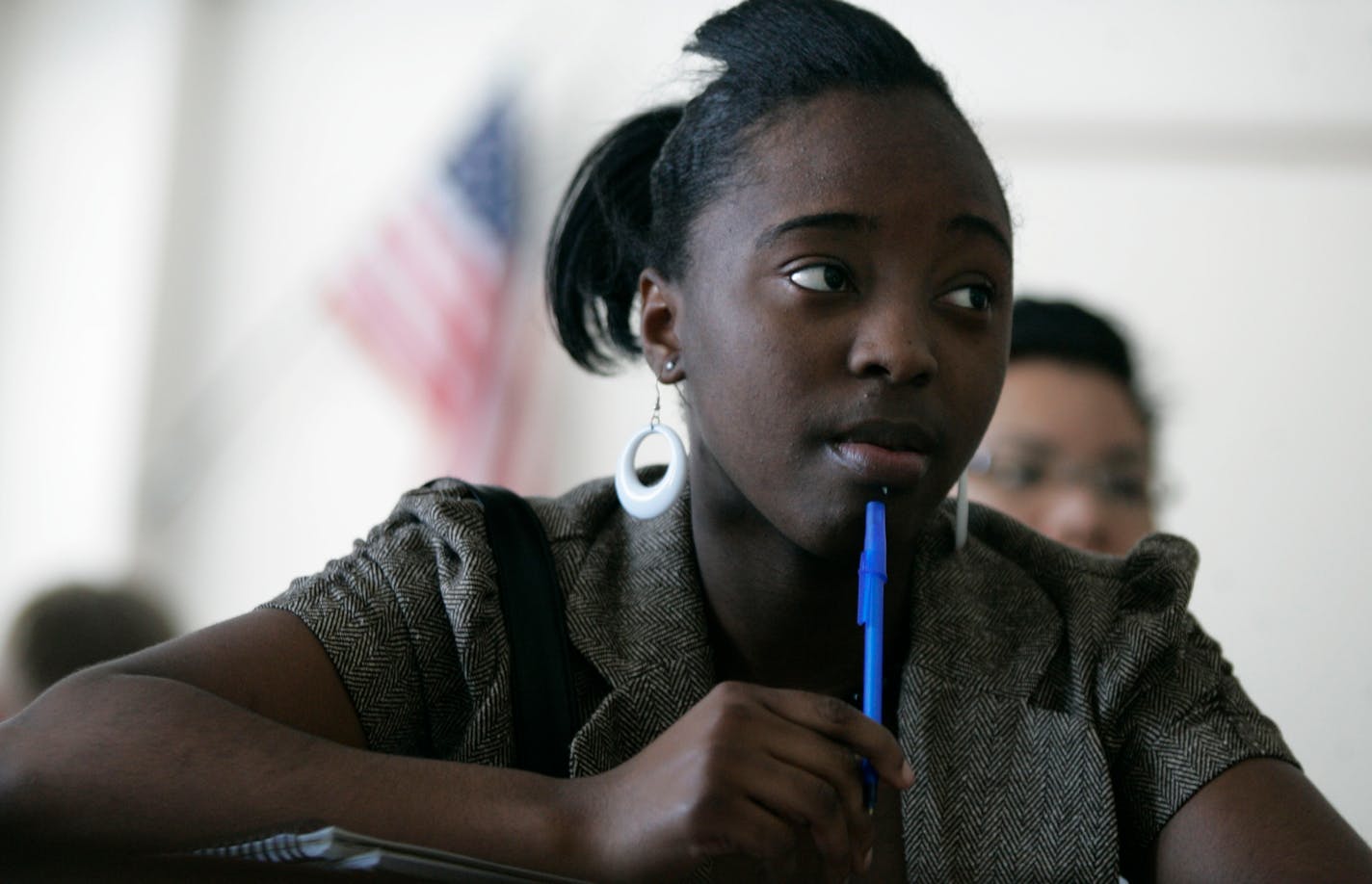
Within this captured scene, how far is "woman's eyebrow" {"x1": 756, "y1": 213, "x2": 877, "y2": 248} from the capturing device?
1.00m

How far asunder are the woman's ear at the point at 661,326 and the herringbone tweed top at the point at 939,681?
0.14 m

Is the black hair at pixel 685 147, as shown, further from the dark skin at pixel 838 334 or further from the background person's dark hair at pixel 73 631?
the background person's dark hair at pixel 73 631

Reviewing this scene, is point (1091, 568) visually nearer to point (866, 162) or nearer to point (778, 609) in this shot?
point (778, 609)

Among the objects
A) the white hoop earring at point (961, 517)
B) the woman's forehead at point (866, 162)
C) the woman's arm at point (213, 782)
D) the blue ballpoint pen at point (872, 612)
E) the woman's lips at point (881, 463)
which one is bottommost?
the woman's arm at point (213, 782)

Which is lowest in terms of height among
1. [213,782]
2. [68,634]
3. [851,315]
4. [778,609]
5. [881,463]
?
[68,634]

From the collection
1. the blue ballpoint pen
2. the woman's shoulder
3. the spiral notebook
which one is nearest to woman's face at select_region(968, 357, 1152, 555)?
the woman's shoulder

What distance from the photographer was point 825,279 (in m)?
1.00

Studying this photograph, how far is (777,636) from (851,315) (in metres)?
0.29

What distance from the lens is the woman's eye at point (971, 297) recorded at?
1.02 m

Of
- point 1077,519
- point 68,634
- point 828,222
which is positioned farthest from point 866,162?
point 68,634

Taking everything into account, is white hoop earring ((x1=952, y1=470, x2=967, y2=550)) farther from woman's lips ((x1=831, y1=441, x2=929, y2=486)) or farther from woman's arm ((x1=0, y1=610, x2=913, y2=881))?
woman's arm ((x1=0, y1=610, x2=913, y2=881))

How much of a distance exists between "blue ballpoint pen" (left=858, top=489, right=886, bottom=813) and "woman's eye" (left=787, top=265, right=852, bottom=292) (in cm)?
15

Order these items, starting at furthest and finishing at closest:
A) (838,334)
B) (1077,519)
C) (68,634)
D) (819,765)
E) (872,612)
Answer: (68,634)
(1077,519)
(838,334)
(872,612)
(819,765)

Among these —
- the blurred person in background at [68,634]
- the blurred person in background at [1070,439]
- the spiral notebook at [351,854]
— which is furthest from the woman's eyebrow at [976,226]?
the blurred person in background at [68,634]
